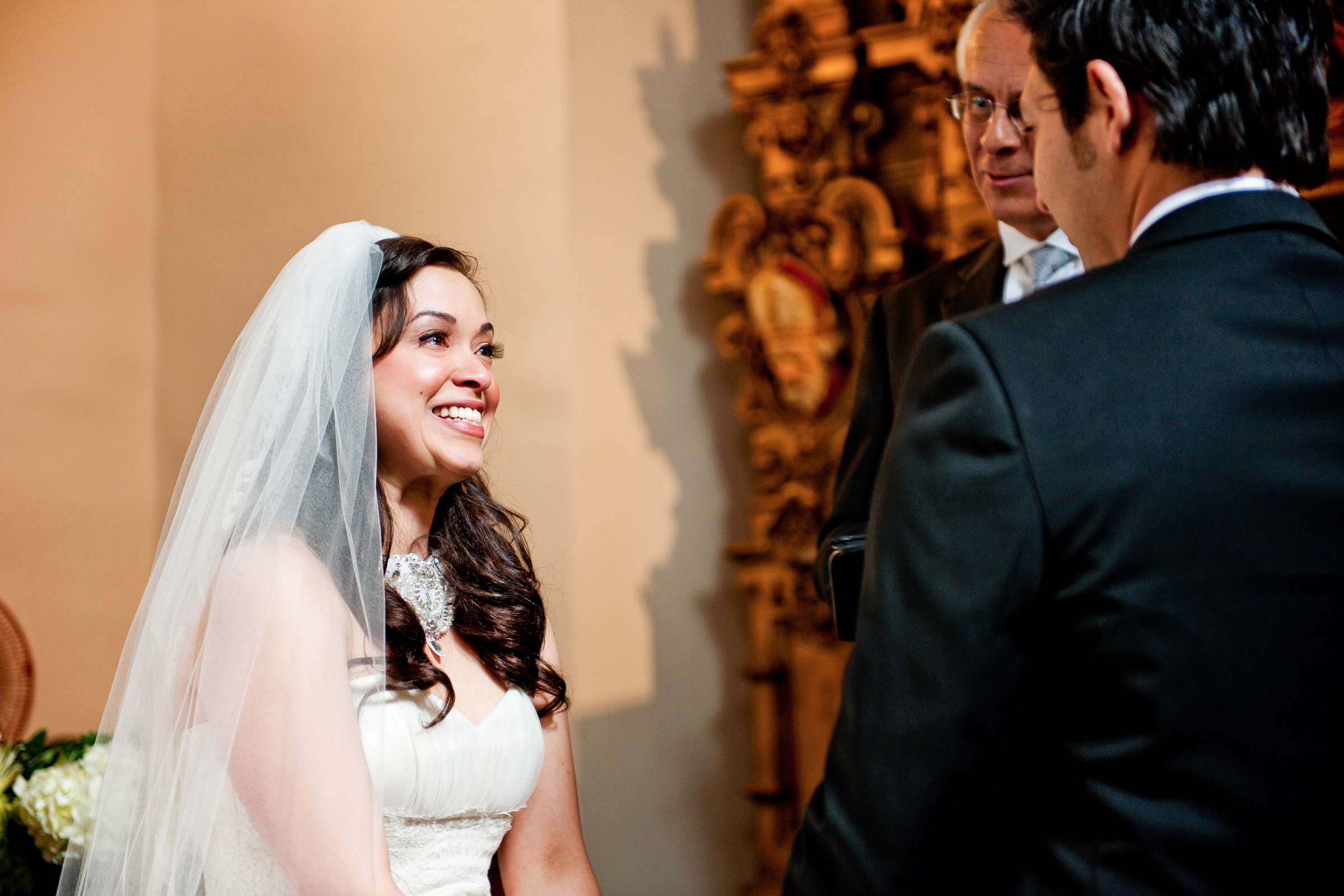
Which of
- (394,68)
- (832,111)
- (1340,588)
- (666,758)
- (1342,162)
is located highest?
(394,68)

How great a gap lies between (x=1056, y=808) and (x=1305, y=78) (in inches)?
30.6

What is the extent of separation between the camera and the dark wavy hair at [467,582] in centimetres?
205

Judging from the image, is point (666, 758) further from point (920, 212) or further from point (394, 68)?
point (394, 68)

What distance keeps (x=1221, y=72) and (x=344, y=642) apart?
142 centimetres

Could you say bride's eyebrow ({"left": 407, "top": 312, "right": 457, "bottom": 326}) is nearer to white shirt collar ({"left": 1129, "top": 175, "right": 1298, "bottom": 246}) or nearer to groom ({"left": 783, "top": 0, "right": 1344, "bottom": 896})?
groom ({"left": 783, "top": 0, "right": 1344, "bottom": 896})

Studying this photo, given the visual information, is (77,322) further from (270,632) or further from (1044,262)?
(1044,262)

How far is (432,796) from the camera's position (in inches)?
78.3

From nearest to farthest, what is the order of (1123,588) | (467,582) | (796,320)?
(1123,588), (467,582), (796,320)

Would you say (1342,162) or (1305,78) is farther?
(1342,162)

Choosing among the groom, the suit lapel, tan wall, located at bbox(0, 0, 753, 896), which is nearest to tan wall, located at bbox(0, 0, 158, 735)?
tan wall, located at bbox(0, 0, 753, 896)

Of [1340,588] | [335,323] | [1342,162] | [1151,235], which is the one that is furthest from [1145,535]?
[1342,162]

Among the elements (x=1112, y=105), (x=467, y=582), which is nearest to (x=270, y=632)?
(x=467, y=582)

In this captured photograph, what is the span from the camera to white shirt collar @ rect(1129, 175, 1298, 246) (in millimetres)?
1223

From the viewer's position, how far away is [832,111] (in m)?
3.65
